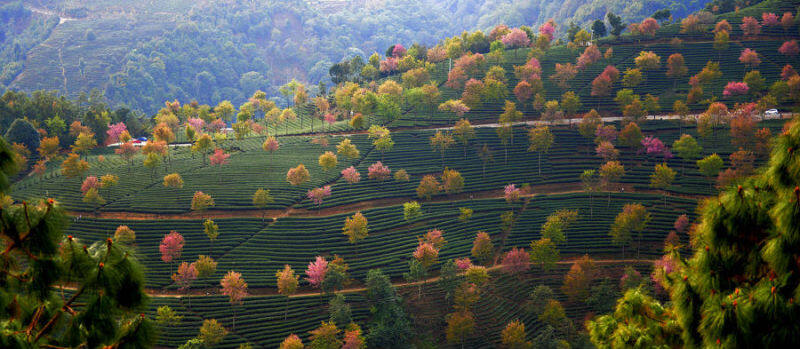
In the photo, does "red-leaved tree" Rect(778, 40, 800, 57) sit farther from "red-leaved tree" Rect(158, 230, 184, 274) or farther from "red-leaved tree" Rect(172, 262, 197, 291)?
"red-leaved tree" Rect(158, 230, 184, 274)

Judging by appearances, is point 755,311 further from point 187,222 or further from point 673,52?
point 673,52

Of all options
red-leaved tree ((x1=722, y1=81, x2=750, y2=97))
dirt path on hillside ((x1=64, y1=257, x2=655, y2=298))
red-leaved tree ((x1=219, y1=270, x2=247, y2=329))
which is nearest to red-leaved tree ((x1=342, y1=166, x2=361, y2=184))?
dirt path on hillside ((x1=64, y1=257, x2=655, y2=298))

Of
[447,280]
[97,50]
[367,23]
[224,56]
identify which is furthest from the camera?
[367,23]

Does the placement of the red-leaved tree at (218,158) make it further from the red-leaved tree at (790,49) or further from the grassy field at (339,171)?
the red-leaved tree at (790,49)

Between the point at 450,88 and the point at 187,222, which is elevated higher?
the point at 450,88

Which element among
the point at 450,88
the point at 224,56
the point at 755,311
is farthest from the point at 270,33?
the point at 755,311

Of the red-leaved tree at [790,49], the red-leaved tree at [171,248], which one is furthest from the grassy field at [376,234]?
the red-leaved tree at [790,49]

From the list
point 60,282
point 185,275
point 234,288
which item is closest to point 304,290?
point 234,288
